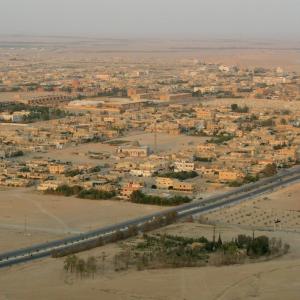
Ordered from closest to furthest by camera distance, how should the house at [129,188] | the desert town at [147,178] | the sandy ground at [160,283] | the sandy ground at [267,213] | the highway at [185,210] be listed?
the sandy ground at [160,283] → the desert town at [147,178] → the highway at [185,210] → the sandy ground at [267,213] → the house at [129,188]

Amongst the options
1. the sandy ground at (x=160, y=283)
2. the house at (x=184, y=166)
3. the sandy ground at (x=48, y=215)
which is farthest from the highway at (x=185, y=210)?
the house at (x=184, y=166)

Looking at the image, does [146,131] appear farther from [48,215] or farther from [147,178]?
[48,215]

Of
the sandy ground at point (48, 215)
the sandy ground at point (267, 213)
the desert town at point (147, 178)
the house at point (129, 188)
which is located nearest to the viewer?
the desert town at point (147, 178)

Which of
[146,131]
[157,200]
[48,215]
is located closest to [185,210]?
[157,200]

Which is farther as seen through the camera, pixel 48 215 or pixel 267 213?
pixel 267 213

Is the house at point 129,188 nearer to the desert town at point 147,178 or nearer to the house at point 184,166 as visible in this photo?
the desert town at point 147,178

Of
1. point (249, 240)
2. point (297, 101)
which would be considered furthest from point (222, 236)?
point (297, 101)

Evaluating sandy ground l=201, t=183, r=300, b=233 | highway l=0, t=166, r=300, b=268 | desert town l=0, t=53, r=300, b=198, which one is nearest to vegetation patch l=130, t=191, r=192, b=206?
highway l=0, t=166, r=300, b=268
